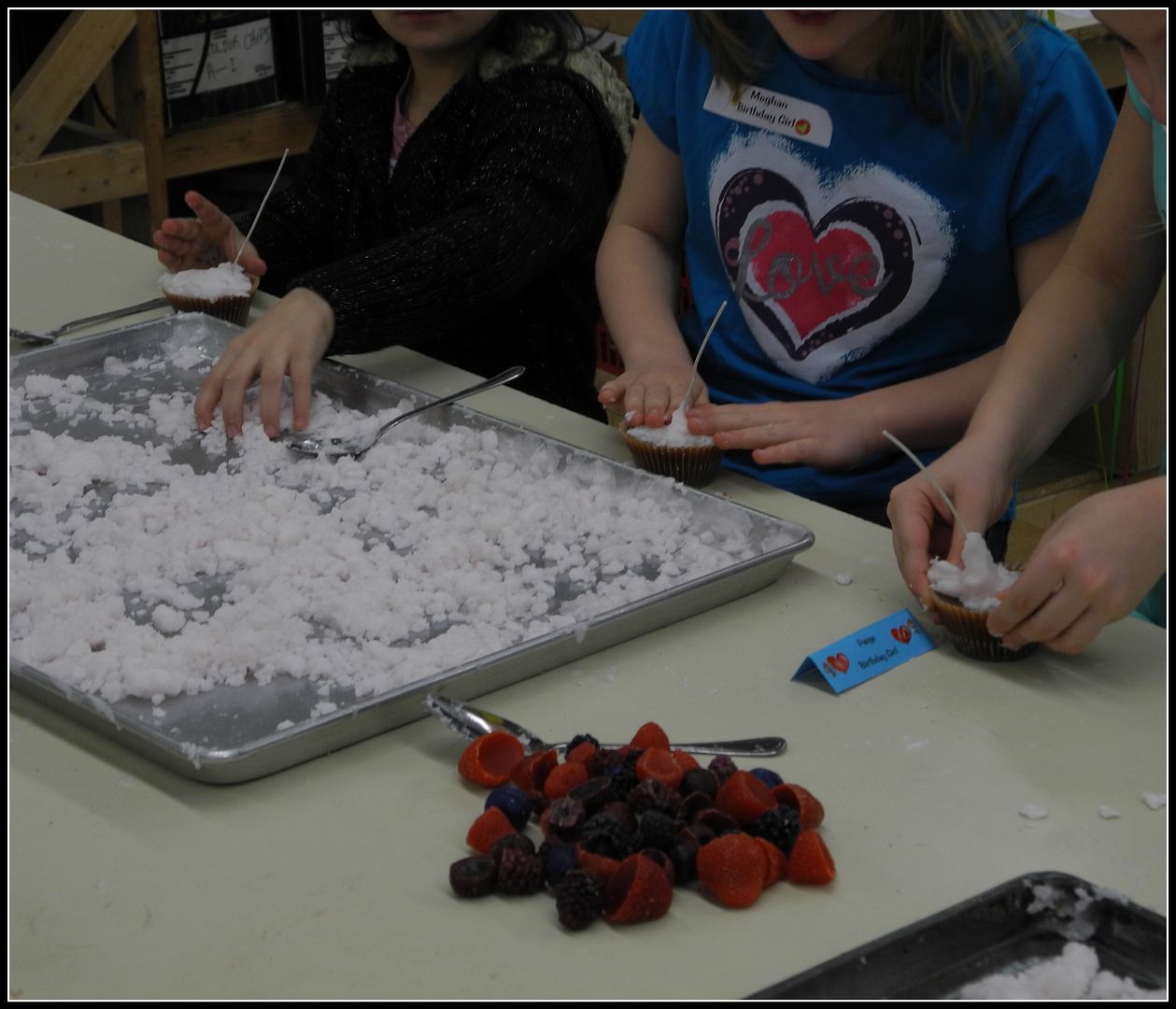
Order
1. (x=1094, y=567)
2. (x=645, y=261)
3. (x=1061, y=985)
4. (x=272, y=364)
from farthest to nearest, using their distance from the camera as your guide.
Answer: (x=645, y=261), (x=272, y=364), (x=1094, y=567), (x=1061, y=985)

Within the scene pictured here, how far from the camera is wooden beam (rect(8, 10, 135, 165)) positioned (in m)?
3.14

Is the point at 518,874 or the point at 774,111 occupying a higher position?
the point at 774,111

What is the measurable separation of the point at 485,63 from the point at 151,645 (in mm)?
1020

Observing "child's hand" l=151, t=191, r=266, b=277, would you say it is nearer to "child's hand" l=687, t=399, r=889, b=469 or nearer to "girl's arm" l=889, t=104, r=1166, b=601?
"child's hand" l=687, t=399, r=889, b=469

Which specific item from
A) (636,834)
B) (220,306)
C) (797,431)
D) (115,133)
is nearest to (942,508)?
(797,431)

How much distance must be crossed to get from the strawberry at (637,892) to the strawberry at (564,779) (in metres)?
0.08

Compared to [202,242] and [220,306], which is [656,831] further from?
[202,242]

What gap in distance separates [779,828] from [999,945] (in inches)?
5.4

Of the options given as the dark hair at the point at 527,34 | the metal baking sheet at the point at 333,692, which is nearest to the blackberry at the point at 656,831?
the metal baking sheet at the point at 333,692

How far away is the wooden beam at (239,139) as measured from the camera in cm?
341

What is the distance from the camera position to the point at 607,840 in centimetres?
86

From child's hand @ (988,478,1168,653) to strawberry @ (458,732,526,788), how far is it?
35 centimetres

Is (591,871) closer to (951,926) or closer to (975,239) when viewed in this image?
(951,926)

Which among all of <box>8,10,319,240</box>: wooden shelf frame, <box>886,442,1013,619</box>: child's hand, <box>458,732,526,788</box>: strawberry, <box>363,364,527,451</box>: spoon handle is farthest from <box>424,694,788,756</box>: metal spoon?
<box>8,10,319,240</box>: wooden shelf frame
